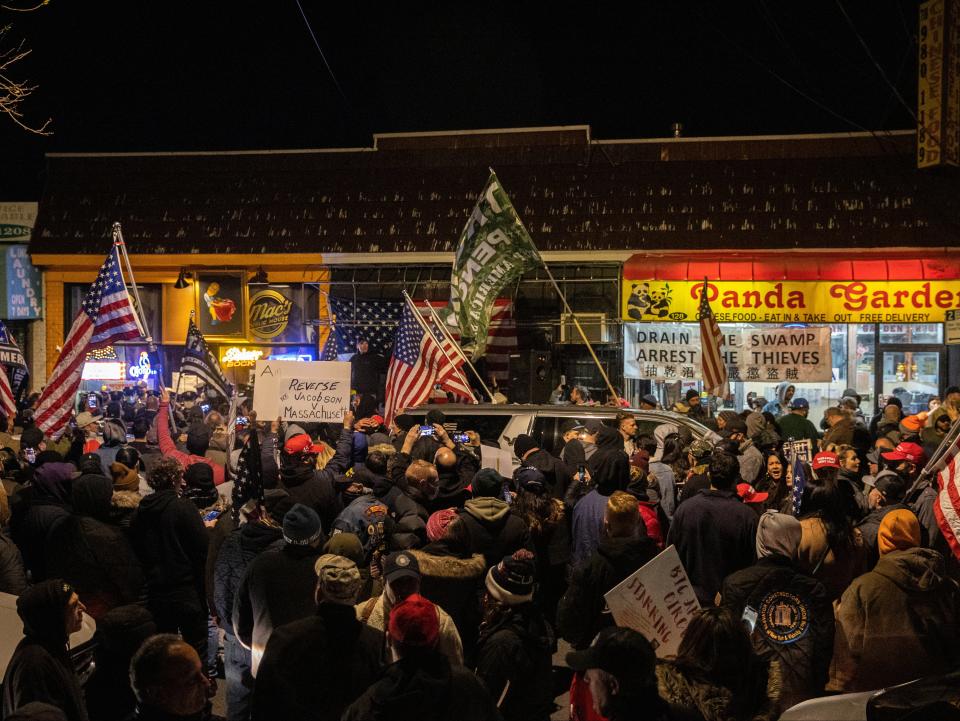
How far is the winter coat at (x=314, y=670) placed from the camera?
13.0 ft

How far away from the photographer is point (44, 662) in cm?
402

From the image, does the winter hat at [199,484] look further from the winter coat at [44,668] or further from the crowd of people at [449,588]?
the winter coat at [44,668]

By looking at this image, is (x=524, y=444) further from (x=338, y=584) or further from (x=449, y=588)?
(x=338, y=584)

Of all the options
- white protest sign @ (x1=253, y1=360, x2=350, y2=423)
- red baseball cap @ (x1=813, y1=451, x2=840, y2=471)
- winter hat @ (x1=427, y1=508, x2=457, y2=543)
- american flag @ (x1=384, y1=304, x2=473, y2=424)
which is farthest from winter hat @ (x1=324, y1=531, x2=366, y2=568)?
american flag @ (x1=384, y1=304, x2=473, y2=424)

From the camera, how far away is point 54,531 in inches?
241

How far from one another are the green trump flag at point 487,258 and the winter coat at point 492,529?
20.9ft

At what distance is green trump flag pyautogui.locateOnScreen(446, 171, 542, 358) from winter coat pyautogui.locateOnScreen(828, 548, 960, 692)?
7862 mm

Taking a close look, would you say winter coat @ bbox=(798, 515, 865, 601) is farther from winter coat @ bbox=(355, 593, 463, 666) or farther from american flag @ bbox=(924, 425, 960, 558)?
winter coat @ bbox=(355, 593, 463, 666)

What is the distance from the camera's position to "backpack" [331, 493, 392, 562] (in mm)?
6328

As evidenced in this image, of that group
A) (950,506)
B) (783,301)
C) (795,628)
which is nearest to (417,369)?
(950,506)

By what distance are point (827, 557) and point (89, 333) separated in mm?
8259

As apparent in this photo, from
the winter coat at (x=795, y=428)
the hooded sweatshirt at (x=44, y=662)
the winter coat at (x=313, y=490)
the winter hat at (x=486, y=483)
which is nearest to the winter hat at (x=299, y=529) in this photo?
the hooded sweatshirt at (x=44, y=662)

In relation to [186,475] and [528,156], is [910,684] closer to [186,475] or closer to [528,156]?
[186,475]

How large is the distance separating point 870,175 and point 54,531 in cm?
1835
